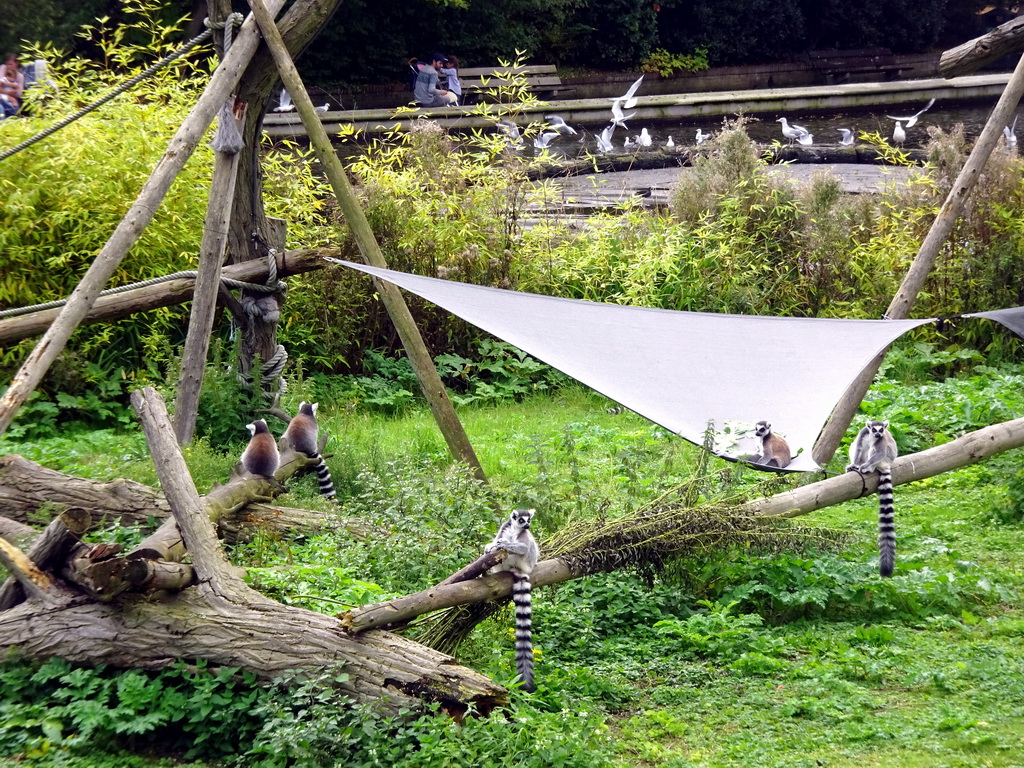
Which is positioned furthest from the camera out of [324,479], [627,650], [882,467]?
[324,479]

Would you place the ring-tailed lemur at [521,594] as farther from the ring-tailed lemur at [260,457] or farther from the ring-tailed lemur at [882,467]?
the ring-tailed lemur at [260,457]

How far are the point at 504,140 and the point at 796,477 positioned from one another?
579 cm

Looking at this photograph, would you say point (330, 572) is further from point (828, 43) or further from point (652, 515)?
point (828, 43)

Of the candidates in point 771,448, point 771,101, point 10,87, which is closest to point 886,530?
point 771,448

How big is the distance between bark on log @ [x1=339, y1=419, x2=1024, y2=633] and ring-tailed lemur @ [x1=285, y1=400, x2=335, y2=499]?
2.08 metres

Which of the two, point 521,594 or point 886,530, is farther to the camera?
point 886,530

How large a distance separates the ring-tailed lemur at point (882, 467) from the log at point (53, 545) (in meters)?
3.44

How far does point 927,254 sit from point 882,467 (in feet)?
5.84

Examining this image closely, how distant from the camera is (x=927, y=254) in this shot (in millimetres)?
5891

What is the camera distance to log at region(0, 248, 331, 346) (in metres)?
5.51

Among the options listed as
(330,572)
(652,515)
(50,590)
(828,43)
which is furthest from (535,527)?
(828,43)

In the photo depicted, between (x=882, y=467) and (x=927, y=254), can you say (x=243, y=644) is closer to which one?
(x=882, y=467)

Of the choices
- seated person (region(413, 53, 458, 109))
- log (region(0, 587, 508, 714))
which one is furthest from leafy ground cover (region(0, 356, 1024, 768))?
seated person (region(413, 53, 458, 109))

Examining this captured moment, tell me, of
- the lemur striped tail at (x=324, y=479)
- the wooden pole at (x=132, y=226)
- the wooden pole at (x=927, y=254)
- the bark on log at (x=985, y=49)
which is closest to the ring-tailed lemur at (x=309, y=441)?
the lemur striped tail at (x=324, y=479)
